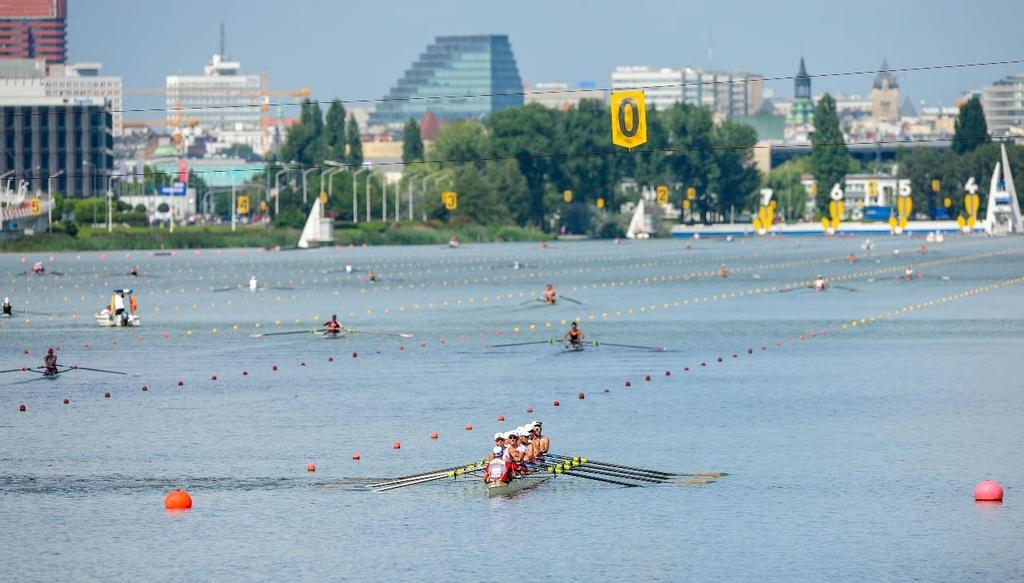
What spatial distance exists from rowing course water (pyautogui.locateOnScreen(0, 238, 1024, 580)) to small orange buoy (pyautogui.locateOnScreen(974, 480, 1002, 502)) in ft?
2.21

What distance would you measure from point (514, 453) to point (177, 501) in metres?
8.70

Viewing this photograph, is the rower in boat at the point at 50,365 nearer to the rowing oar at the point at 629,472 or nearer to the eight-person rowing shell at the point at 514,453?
the rowing oar at the point at 629,472

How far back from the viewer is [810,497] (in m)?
49.3

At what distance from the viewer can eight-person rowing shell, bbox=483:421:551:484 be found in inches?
1930

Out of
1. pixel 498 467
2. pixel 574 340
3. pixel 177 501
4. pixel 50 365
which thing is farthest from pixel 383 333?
pixel 177 501

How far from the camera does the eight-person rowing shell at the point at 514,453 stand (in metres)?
49.0

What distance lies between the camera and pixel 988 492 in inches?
1901

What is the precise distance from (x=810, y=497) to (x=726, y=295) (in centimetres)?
8866

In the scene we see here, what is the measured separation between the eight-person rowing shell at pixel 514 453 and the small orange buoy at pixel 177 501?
760 cm

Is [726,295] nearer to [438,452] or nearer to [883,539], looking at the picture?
[438,452]

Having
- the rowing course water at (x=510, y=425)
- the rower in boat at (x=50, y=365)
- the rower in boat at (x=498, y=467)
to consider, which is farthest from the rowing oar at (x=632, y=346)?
the rower in boat at (x=498, y=467)

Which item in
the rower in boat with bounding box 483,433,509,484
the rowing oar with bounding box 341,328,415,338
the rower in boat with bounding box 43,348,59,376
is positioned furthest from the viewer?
the rowing oar with bounding box 341,328,415,338

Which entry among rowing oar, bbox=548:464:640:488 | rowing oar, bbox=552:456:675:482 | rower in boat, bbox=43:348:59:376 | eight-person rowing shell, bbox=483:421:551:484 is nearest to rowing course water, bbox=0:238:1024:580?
rowing oar, bbox=548:464:640:488

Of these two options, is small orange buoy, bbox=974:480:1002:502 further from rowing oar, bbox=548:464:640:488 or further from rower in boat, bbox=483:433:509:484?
rower in boat, bbox=483:433:509:484
